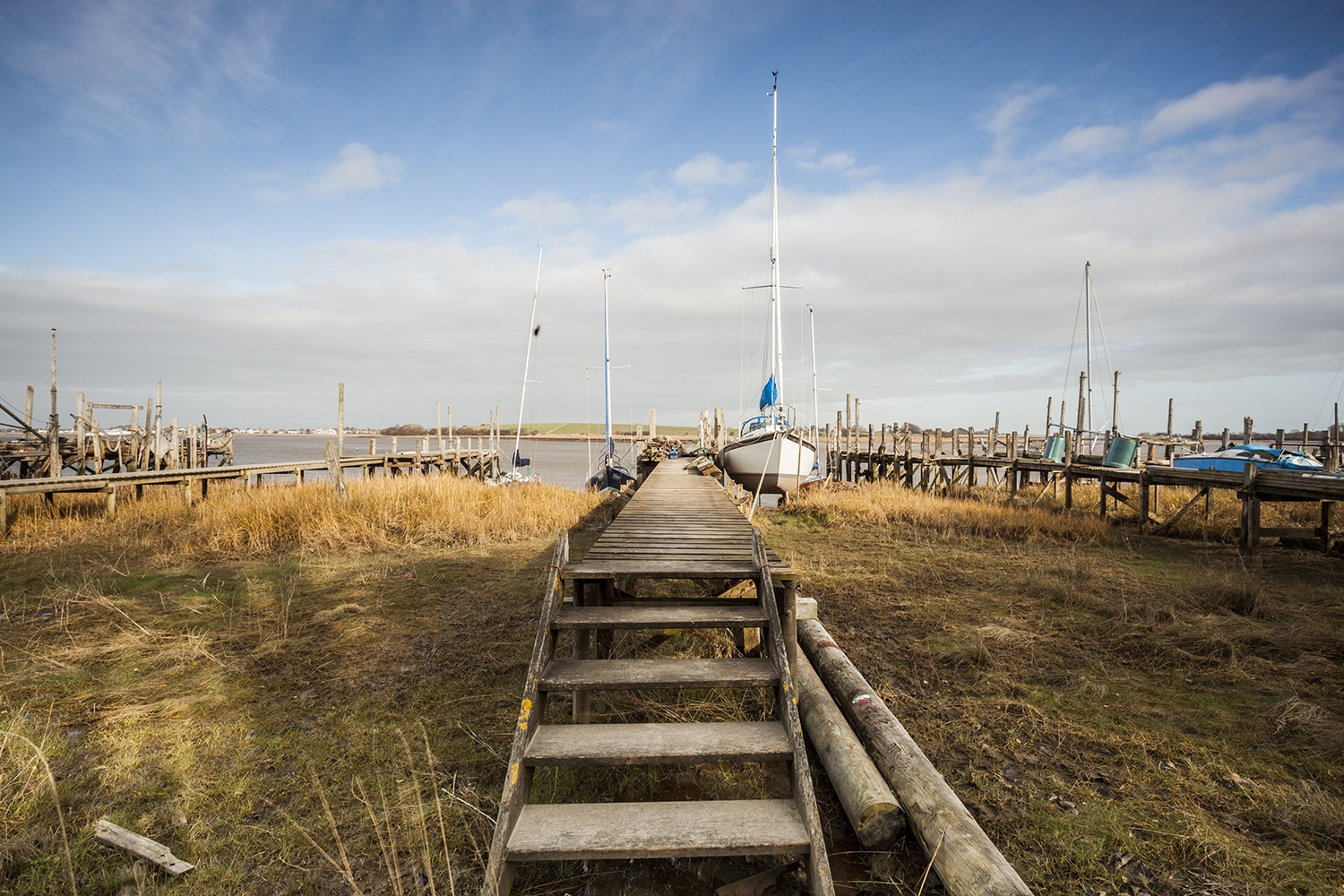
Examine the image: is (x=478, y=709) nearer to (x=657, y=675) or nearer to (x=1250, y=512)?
(x=657, y=675)

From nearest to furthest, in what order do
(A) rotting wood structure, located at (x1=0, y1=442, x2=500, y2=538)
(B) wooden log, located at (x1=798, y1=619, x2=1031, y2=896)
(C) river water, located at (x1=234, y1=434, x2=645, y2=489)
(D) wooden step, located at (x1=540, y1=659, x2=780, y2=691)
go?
(B) wooden log, located at (x1=798, y1=619, x2=1031, y2=896) → (D) wooden step, located at (x1=540, y1=659, x2=780, y2=691) → (A) rotting wood structure, located at (x1=0, y1=442, x2=500, y2=538) → (C) river water, located at (x1=234, y1=434, x2=645, y2=489)

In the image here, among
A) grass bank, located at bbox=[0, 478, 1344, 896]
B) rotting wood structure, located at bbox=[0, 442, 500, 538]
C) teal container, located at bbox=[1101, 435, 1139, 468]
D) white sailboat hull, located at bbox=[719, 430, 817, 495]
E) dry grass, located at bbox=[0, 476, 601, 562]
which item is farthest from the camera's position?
white sailboat hull, located at bbox=[719, 430, 817, 495]

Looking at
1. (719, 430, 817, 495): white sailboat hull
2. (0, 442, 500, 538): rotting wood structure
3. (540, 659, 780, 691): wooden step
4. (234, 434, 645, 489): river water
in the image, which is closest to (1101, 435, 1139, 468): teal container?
(719, 430, 817, 495): white sailboat hull

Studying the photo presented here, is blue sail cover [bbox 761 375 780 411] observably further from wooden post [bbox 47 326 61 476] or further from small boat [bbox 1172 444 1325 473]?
wooden post [bbox 47 326 61 476]

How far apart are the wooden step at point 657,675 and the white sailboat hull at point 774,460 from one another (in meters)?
16.4

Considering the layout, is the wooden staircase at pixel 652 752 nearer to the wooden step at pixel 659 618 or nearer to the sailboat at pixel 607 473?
the wooden step at pixel 659 618

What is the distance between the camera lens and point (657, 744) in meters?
3.47

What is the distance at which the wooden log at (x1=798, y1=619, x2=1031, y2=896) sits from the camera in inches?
110

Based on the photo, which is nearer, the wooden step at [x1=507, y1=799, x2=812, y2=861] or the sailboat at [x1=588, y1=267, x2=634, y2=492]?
the wooden step at [x1=507, y1=799, x2=812, y2=861]

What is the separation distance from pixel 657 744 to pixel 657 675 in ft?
1.75

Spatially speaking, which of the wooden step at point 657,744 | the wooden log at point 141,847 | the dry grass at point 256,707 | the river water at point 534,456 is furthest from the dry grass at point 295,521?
the wooden step at point 657,744

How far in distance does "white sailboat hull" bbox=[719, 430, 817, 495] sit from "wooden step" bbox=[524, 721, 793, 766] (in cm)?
1691

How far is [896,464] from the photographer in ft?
85.9

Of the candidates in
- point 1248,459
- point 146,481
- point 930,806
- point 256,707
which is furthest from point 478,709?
point 1248,459
